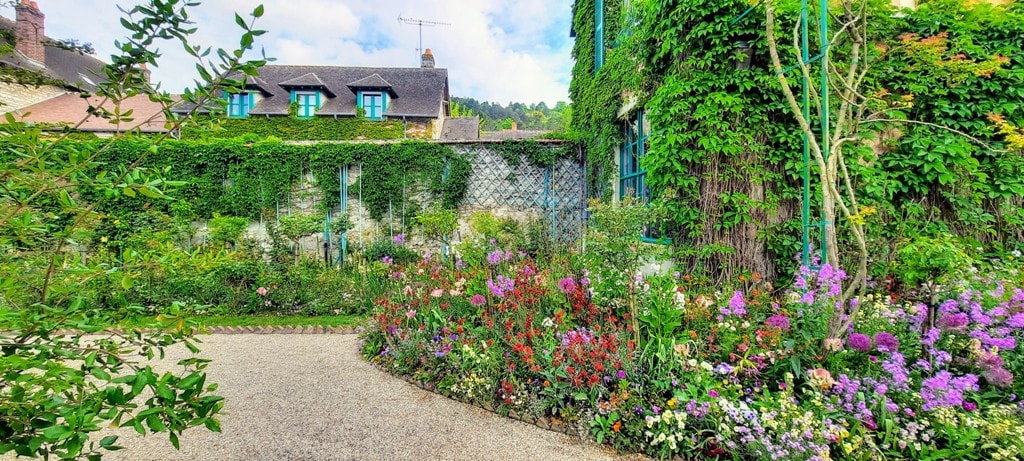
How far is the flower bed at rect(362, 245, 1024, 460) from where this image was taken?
77.3 inches

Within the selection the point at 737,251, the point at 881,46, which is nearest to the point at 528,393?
the point at 737,251

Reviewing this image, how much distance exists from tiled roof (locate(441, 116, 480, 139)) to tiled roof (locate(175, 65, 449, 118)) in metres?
2.14

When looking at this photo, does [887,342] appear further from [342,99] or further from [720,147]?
[342,99]

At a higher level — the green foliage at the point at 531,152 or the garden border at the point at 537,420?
the green foliage at the point at 531,152

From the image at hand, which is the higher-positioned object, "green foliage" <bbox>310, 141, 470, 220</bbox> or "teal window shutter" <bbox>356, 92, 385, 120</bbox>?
"teal window shutter" <bbox>356, 92, 385, 120</bbox>

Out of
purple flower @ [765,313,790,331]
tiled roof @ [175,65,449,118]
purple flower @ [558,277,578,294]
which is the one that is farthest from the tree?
tiled roof @ [175,65,449,118]

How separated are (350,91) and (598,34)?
1093cm

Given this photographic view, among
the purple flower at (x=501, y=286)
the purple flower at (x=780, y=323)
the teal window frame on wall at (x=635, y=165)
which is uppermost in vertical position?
the teal window frame on wall at (x=635, y=165)

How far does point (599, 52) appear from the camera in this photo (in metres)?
6.57

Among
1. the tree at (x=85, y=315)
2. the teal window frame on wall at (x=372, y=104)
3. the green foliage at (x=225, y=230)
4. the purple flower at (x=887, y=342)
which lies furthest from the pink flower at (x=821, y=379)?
the teal window frame on wall at (x=372, y=104)

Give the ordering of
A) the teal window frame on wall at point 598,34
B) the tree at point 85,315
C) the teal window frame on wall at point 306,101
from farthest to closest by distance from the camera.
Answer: the teal window frame on wall at point 306,101 < the teal window frame on wall at point 598,34 < the tree at point 85,315

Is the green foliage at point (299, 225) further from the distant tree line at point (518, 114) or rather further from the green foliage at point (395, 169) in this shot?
the distant tree line at point (518, 114)

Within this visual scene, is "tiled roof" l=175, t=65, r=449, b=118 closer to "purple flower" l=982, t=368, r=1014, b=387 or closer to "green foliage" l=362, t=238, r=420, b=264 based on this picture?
"green foliage" l=362, t=238, r=420, b=264

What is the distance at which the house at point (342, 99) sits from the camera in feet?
43.8
